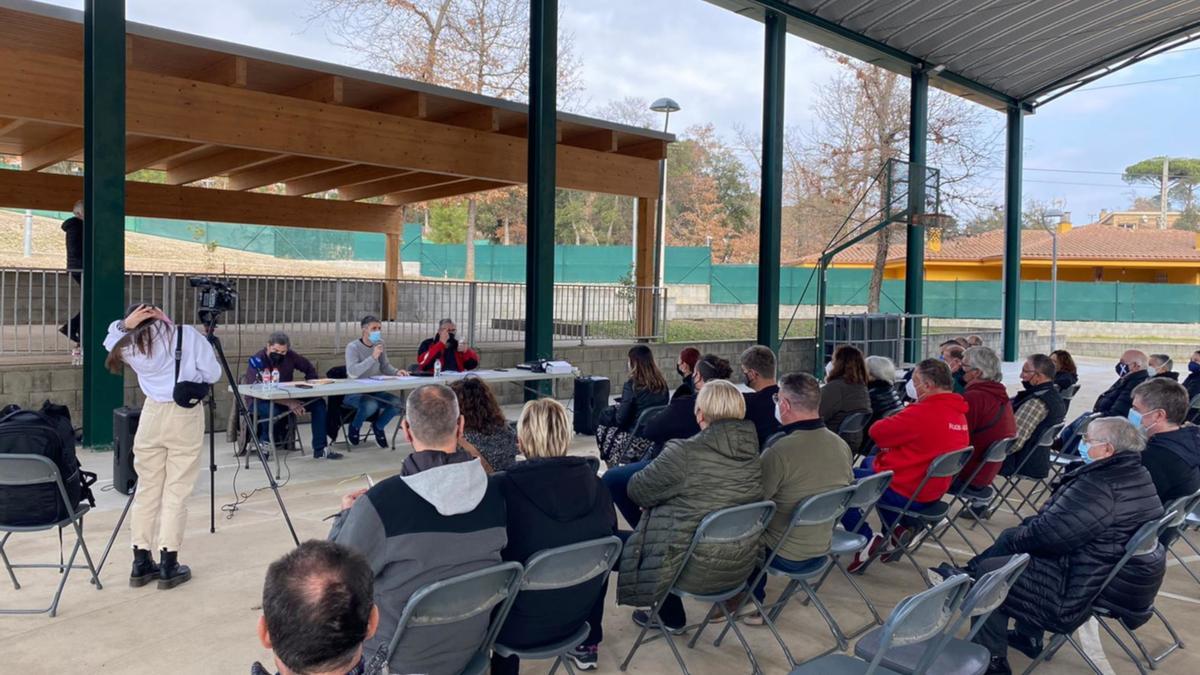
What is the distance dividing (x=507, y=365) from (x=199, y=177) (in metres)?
5.96

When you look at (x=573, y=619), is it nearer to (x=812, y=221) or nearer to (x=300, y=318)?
(x=300, y=318)

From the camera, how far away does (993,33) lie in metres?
14.1

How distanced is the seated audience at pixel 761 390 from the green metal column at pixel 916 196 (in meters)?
10.9

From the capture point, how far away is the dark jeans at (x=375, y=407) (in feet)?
25.0

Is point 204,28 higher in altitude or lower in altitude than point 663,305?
higher

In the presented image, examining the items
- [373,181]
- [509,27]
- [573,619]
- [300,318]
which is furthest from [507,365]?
[509,27]

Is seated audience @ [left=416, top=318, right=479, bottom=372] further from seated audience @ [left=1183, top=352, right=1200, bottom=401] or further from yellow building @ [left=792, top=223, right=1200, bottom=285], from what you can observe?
yellow building @ [left=792, top=223, right=1200, bottom=285]

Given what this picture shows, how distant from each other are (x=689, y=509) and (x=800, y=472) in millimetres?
631

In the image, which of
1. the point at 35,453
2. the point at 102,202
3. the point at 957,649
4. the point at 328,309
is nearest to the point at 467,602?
the point at 957,649

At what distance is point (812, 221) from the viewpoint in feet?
107

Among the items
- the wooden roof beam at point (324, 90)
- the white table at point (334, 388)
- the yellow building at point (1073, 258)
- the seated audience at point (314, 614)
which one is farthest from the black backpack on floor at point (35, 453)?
the yellow building at point (1073, 258)

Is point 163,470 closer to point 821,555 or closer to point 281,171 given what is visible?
point 821,555

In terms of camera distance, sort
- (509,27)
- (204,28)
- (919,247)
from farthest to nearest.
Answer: (204,28) < (509,27) < (919,247)

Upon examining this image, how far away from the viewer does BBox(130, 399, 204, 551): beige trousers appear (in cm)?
418
